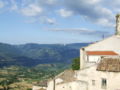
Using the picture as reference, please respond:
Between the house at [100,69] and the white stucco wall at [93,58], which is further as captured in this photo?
the white stucco wall at [93,58]

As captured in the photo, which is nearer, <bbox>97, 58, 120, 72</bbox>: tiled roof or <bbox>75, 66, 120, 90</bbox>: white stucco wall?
<bbox>75, 66, 120, 90</bbox>: white stucco wall

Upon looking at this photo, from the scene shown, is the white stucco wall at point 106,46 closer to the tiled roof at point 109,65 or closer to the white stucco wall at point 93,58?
the white stucco wall at point 93,58

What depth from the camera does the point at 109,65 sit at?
34812 millimetres

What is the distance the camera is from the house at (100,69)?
33.4 m

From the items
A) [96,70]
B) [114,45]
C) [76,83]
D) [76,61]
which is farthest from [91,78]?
[76,61]

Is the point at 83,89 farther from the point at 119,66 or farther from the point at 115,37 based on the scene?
the point at 115,37

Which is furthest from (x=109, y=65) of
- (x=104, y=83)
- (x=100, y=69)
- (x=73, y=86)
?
(x=73, y=86)

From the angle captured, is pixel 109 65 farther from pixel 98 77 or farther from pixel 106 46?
pixel 106 46

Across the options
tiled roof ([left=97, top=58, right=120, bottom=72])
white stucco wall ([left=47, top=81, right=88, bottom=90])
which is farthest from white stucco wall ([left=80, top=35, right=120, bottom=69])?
tiled roof ([left=97, top=58, right=120, bottom=72])

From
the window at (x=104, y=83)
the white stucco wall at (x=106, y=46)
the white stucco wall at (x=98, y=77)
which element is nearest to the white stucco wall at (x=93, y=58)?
the white stucco wall at (x=106, y=46)

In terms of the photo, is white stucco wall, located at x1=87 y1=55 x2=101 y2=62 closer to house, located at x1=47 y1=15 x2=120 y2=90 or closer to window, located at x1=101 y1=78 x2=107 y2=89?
house, located at x1=47 y1=15 x2=120 y2=90

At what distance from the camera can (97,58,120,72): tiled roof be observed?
33.7 metres

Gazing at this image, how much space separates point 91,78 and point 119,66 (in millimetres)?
4445

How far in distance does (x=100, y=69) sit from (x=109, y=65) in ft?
4.41
